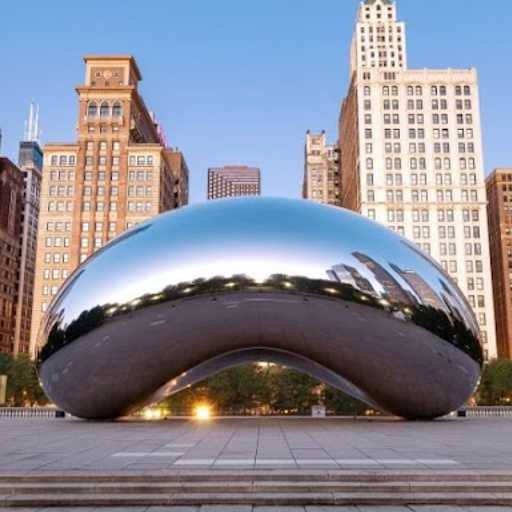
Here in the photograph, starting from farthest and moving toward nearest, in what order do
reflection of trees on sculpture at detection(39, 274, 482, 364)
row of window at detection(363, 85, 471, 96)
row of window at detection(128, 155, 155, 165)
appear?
row of window at detection(128, 155, 155, 165) → row of window at detection(363, 85, 471, 96) → reflection of trees on sculpture at detection(39, 274, 482, 364)

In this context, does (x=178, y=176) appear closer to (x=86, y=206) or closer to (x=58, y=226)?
(x=86, y=206)

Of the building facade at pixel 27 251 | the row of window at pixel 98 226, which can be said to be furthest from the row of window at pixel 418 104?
the building facade at pixel 27 251

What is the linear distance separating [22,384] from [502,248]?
324 ft

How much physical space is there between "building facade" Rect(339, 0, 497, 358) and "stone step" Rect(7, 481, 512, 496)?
9555 centimetres

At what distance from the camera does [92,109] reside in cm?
10812

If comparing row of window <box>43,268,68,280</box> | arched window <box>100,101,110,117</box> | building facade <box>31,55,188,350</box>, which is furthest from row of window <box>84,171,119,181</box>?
row of window <box>43,268,68,280</box>

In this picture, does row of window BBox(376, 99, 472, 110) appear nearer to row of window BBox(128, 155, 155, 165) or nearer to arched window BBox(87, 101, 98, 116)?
row of window BBox(128, 155, 155, 165)

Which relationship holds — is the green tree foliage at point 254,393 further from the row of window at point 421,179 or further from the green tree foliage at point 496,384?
→ the row of window at point 421,179

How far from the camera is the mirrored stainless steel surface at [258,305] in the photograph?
1191 cm

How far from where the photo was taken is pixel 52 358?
1305cm

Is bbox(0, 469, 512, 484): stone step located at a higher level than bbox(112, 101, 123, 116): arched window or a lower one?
lower

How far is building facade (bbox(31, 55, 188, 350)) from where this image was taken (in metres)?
102

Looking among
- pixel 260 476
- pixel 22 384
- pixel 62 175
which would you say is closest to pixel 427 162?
pixel 62 175

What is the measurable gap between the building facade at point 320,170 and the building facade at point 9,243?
257ft
